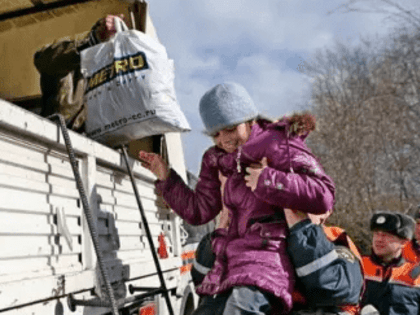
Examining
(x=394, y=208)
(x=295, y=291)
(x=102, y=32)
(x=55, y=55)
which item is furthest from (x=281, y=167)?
(x=394, y=208)

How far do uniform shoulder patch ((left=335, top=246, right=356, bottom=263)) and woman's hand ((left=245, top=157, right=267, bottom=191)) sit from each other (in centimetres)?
47

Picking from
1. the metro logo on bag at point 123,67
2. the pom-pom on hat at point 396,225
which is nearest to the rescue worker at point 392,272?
the pom-pom on hat at point 396,225

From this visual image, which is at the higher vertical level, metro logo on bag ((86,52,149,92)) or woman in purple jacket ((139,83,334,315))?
metro logo on bag ((86,52,149,92))

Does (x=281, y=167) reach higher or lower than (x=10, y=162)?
lower

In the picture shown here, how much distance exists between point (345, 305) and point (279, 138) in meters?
0.78

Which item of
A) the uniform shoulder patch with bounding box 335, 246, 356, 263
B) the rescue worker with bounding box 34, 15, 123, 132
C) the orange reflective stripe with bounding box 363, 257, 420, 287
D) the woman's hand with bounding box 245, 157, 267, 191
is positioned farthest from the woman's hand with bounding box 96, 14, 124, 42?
the orange reflective stripe with bounding box 363, 257, 420, 287

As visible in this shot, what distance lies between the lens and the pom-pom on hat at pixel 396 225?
4152mm

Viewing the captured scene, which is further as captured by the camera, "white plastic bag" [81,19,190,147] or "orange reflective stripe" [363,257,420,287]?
"orange reflective stripe" [363,257,420,287]

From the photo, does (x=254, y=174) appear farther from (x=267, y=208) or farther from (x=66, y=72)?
(x=66, y=72)

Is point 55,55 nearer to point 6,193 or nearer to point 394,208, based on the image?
point 6,193

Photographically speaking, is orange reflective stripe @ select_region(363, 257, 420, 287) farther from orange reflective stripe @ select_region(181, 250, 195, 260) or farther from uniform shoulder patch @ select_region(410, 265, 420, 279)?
orange reflective stripe @ select_region(181, 250, 195, 260)

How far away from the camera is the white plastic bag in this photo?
10.6 ft

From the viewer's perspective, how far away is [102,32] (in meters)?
3.62

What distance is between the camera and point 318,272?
216cm
